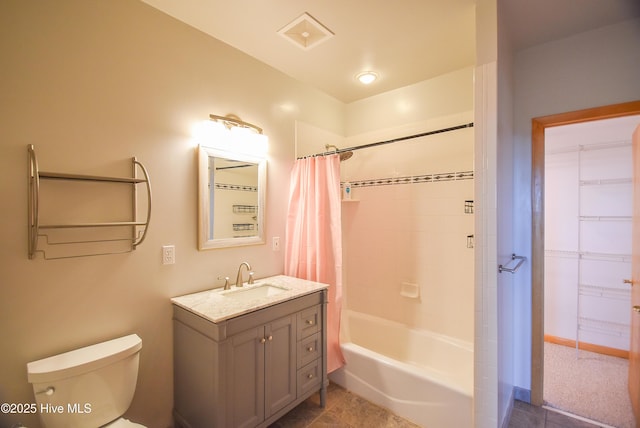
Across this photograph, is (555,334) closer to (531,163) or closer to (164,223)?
(531,163)

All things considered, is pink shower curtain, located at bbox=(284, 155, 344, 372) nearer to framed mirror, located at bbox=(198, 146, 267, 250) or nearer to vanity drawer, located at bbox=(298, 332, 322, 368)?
vanity drawer, located at bbox=(298, 332, 322, 368)

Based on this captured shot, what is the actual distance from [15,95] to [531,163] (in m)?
3.13

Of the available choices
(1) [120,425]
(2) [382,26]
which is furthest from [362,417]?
(2) [382,26]

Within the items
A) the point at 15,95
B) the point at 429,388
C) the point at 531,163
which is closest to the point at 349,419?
the point at 429,388

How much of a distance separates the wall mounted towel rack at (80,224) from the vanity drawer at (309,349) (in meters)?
1.21

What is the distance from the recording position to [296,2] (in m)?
1.65

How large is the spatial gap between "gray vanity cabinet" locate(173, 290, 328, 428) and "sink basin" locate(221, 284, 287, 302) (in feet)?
0.92

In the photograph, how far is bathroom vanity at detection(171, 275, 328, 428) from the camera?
1.50 meters

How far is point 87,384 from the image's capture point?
4.21 feet

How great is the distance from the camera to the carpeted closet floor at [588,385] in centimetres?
201

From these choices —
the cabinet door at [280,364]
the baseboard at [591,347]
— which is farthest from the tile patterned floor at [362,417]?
the baseboard at [591,347]

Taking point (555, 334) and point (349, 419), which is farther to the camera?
point (555, 334)

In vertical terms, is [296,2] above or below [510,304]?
above

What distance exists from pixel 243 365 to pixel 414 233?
1.84 meters
